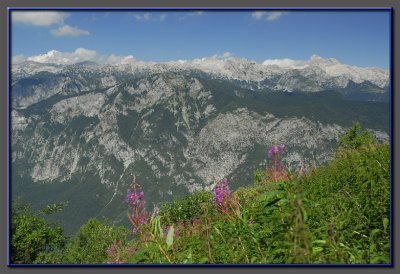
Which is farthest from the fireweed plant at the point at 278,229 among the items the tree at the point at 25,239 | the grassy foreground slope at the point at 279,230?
the tree at the point at 25,239

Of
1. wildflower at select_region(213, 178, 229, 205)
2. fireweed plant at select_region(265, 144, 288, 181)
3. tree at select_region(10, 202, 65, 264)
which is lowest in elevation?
tree at select_region(10, 202, 65, 264)

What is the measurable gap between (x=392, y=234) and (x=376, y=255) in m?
0.72

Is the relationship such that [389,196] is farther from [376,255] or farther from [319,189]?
[319,189]

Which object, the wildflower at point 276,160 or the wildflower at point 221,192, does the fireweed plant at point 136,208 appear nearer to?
the wildflower at point 221,192

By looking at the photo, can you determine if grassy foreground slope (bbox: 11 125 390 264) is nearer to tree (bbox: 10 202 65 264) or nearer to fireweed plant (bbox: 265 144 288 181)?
fireweed plant (bbox: 265 144 288 181)

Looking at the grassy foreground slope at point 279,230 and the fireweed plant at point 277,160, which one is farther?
the fireweed plant at point 277,160

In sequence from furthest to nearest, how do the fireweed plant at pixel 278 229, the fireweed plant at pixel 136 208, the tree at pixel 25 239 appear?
the tree at pixel 25 239
the fireweed plant at pixel 278 229
the fireweed plant at pixel 136 208

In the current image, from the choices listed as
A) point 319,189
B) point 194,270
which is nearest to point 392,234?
point 319,189

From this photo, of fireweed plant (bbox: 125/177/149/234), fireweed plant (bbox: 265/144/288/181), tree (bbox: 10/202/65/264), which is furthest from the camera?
tree (bbox: 10/202/65/264)

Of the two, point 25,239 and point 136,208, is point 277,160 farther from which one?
point 25,239

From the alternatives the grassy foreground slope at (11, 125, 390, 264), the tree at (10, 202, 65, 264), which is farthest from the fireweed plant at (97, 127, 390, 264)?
the tree at (10, 202, 65, 264)

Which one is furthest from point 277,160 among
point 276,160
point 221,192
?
point 221,192

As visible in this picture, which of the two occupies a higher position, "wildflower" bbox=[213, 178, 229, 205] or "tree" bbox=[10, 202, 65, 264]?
"wildflower" bbox=[213, 178, 229, 205]
